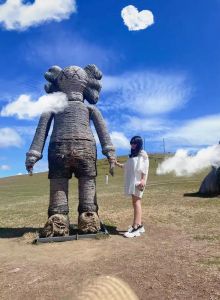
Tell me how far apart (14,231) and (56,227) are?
68.7 inches

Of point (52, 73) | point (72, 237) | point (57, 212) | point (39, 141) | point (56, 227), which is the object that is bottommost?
point (72, 237)

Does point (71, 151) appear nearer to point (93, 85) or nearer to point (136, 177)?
point (136, 177)

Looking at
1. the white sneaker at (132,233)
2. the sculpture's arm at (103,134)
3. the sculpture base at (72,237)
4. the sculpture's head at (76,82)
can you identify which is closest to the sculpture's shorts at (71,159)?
the sculpture's arm at (103,134)

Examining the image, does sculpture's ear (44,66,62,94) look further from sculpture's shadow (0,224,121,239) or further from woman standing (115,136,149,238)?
sculpture's shadow (0,224,121,239)

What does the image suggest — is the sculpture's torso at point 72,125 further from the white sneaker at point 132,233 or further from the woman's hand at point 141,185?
the white sneaker at point 132,233

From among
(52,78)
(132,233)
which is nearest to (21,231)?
(132,233)

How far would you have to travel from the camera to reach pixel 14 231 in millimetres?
9211

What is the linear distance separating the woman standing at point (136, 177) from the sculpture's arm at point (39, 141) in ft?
5.75

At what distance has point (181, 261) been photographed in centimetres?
581

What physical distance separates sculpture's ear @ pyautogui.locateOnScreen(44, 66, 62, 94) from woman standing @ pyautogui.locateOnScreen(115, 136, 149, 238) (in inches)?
82.4

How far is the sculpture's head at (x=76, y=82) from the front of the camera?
8781 millimetres

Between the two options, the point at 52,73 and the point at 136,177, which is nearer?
the point at 136,177

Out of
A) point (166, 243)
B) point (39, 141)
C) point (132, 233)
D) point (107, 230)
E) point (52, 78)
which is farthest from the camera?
point (52, 78)

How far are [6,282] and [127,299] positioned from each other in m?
3.30
